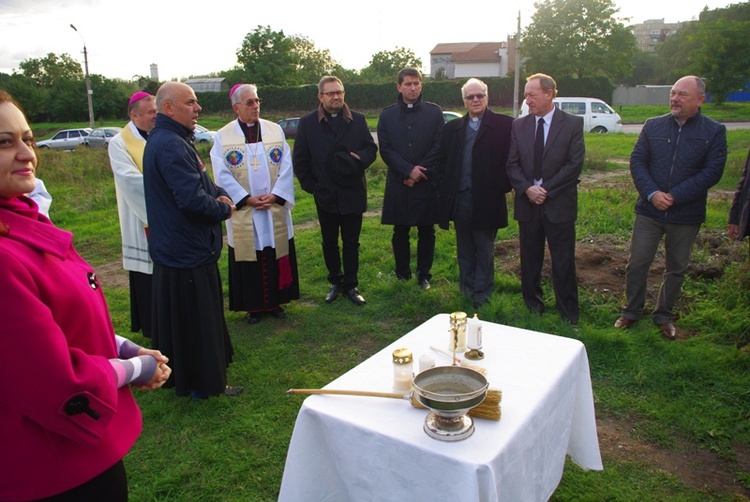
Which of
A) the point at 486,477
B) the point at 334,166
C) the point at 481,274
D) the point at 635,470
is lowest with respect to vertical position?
the point at 635,470

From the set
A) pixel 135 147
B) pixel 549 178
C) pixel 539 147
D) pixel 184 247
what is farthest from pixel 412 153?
pixel 184 247

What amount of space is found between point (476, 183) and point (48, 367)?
4423 millimetres

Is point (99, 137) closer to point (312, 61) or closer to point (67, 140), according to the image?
point (67, 140)

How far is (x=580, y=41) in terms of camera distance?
42.8 metres

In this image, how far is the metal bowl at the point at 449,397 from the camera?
1968mm

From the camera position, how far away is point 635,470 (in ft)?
10.5

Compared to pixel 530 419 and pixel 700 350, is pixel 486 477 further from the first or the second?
pixel 700 350

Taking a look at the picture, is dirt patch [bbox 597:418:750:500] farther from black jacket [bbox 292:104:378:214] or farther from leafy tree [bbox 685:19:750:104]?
leafy tree [bbox 685:19:750:104]

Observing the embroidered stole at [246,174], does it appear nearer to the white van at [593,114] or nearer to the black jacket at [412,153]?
the black jacket at [412,153]

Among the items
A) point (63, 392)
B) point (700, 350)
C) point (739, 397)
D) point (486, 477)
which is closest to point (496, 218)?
point (700, 350)

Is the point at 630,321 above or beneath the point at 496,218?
beneath

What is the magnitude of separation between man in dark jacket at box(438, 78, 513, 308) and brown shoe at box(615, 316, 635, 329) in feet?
4.01

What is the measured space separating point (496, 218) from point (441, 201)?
583mm

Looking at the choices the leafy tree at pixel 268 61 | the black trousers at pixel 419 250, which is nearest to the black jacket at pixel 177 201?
the black trousers at pixel 419 250
